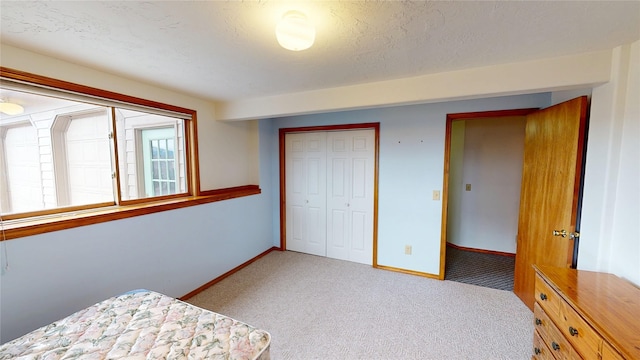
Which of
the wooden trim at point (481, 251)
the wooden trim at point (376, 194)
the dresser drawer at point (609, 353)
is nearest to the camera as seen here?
the dresser drawer at point (609, 353)

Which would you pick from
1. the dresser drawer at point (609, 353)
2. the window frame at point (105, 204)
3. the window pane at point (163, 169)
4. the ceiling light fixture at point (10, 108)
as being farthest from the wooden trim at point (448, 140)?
the ceiling light fixture at point (10, 108)

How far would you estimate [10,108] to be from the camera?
164 cm

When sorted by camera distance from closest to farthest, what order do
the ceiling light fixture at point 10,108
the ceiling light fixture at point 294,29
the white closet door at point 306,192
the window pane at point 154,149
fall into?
the ceiling light fixture at point 294,29, the ceiling light fixture at point 10,108, the window pane at point 154,149, the white closet door at point 306,192

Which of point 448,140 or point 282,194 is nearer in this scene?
point 448,140

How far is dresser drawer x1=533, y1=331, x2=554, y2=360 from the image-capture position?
1.42 meters

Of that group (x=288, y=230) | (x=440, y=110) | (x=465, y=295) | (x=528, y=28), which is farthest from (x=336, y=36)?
(x=288, y=230)

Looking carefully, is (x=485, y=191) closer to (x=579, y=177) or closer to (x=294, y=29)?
(x=579, y=177)

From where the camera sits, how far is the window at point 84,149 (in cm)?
166

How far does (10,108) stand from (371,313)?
319 centimetres

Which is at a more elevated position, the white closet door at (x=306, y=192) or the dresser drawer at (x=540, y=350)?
the white closet door at (x=306, y=192)

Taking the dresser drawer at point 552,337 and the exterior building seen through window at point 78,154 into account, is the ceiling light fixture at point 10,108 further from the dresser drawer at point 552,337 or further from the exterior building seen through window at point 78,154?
the dresser drawer at point 552,337

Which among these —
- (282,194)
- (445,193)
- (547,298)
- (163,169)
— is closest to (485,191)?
(445,193)

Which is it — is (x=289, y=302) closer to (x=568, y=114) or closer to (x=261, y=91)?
(x=261, y=91)

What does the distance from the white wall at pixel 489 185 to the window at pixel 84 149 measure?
13.5 feet
